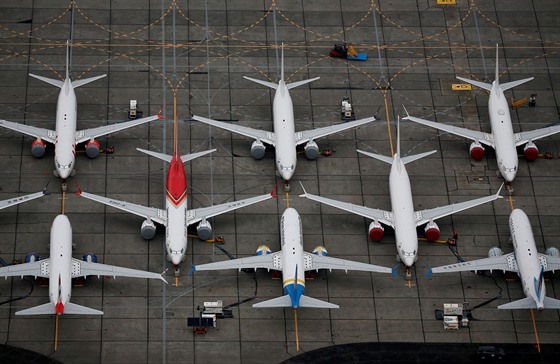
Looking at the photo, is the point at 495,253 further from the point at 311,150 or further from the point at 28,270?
the point at 28,270

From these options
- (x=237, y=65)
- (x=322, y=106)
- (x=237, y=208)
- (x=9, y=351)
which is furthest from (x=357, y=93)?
(x=9, y=351)

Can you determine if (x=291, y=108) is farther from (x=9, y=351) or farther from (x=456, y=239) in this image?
(x=9, y=351)

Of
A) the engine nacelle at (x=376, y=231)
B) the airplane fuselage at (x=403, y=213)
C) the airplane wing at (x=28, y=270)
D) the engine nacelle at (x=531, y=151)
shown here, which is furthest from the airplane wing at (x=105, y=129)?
the engine nacelle at (x=531, y=151)

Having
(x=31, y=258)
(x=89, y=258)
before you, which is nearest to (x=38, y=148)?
(x=31, y=258)

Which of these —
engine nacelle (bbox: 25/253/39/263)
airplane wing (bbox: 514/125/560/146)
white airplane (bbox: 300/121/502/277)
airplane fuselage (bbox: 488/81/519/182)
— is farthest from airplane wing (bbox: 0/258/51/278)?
airplane wing (bbox: 514/125/560/146)

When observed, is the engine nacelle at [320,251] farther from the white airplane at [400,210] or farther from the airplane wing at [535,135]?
the airplane wing at [535,135]

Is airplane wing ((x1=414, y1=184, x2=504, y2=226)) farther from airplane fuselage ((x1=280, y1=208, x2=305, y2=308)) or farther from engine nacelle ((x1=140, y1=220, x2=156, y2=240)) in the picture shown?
engine nacelle ((x1=140, y1=220, x2=156, y2=240))
